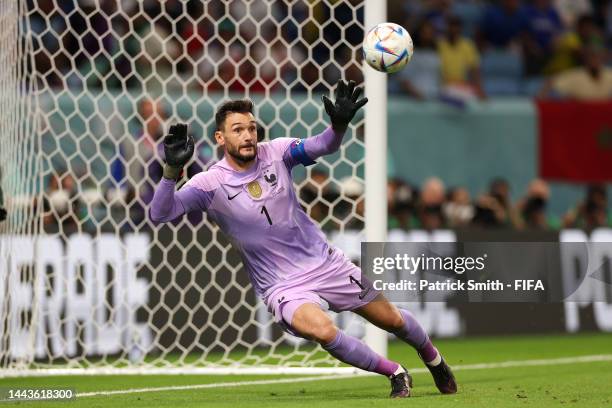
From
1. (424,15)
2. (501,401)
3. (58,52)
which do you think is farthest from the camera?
(424,15)

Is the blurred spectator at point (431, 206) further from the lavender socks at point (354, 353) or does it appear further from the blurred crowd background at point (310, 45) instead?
the lavender socks at point (354, 353)

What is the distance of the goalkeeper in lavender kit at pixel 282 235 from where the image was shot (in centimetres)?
793

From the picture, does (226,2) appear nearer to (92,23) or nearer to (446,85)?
(92,23)

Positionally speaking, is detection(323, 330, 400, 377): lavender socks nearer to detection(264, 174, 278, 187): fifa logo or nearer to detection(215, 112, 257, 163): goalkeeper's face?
detection(264, 174, 278, 187): fifa logo

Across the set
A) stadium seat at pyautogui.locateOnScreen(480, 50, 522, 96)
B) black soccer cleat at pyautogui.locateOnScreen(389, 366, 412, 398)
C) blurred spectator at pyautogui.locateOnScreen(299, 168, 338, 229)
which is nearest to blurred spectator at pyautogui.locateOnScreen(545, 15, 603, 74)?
stadium seat at pyautogui.locateOnScreen(480, 50, 522, 96)

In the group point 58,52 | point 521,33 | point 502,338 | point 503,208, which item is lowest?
point 502,338

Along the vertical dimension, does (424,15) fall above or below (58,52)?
above

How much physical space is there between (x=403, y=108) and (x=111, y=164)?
19.3 ft

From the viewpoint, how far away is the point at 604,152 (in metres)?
17.1

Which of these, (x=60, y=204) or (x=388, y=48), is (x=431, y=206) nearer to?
(x=60, y=204)

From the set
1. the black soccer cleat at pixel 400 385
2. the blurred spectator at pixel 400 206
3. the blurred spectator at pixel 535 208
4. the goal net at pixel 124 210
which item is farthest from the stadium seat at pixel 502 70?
the black soccer cleat at pixel 400 385

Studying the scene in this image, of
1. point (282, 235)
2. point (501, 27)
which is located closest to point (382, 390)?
point (282, 235)

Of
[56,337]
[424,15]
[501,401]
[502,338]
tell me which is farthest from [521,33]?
[501,401]

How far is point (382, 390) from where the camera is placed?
28.3 ft
